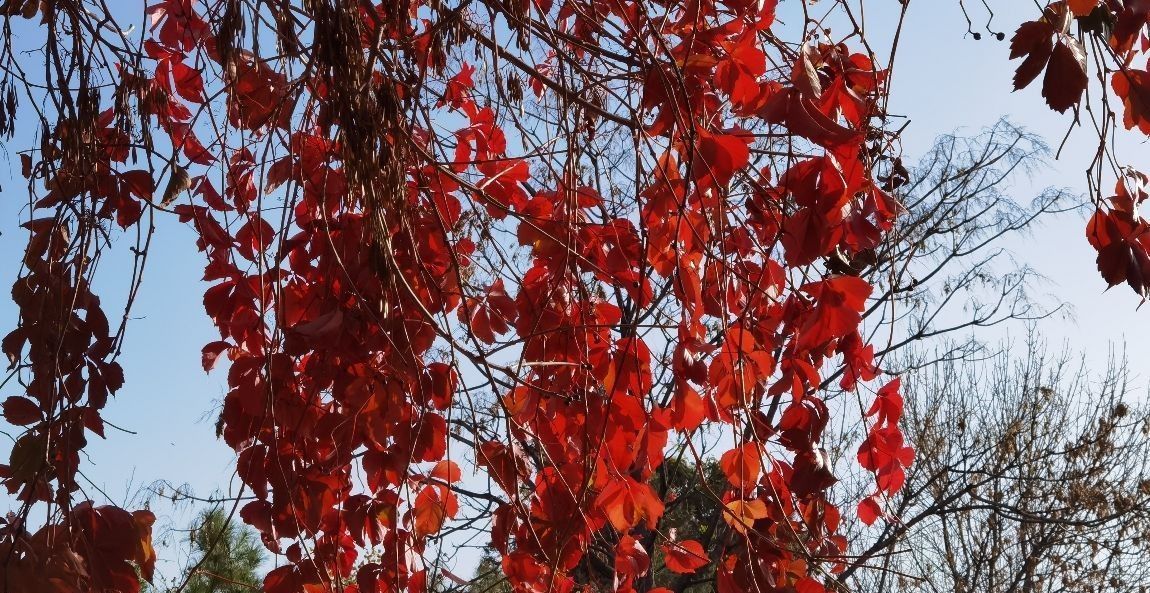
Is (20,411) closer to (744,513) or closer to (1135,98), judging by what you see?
(744,513)

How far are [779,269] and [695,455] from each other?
0.29m

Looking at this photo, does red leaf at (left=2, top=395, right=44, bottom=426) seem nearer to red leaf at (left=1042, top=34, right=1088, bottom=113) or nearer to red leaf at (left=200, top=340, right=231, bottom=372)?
red leaf at (left=200, top=340, right=231, bottom=372)

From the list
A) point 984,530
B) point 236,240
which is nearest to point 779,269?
point 236,240

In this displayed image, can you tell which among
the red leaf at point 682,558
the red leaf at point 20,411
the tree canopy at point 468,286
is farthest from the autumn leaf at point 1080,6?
the red leaf at point 20,411

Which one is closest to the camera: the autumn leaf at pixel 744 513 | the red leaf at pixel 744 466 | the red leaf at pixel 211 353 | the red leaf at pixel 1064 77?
the red leaf at pixel 1064 77

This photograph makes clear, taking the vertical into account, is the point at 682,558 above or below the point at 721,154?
below

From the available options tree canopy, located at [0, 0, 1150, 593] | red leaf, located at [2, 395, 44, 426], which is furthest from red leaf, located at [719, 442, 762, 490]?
red leaf, located at [2, 395, 44, 426]

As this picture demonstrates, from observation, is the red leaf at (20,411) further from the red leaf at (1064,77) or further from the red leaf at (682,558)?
the red leaf at (1064,77)

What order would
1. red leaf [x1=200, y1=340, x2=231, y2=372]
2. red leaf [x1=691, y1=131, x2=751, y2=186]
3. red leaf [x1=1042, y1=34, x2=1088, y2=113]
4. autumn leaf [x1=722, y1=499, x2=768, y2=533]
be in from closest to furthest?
red leaf [x1=1042, y1=34, x2=1088, y2=113] < red leaf [x1=691, y1=131, x2=751, y2=186] < autumn leaf [x1=722, y1=499, x2=768, y2=533] < red leaf [x1=200, y1=340, x2=231, y2=372]

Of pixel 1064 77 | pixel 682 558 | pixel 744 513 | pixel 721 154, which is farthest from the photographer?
pixel 682 558

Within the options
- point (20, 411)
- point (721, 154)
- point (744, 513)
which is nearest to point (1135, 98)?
point (721, 154)

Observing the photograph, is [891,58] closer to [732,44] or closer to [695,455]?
[732,44]

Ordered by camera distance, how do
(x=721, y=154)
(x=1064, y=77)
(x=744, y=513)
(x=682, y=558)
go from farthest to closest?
(x=682, y=558), (x=744, y=513), (x=721, y=154), (x=1064, y=77)

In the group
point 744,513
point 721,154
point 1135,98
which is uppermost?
point 721,154
